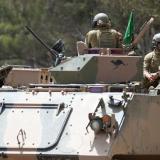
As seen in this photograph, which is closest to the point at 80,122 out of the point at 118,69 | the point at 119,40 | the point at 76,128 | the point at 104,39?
the point at 76,128

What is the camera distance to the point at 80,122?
12883mm

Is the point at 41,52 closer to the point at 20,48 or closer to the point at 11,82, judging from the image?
the point at 20,48

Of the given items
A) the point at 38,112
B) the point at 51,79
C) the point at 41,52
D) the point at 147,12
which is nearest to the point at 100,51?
the point at 51,79

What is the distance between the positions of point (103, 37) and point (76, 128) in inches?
128

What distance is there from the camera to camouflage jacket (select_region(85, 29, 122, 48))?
51.4ft

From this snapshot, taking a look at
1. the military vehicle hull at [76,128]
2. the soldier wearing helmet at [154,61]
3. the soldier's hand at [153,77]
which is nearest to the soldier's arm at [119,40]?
the soldier wearing helmet at [154,61]

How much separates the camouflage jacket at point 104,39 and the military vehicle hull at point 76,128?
236cm

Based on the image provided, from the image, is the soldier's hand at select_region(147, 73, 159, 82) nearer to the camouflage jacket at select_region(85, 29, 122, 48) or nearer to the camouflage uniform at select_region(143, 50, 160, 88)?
the camouflage uniform at select_region(143, 50, 160, 88)

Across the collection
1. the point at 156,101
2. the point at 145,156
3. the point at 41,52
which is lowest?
the point at 41,52

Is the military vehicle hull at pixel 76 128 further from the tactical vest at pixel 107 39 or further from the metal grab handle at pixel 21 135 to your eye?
the tactical vest at pixel 107 39

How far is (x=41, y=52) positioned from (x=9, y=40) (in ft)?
5.41

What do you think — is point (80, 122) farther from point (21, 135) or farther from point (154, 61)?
point (154, 61)

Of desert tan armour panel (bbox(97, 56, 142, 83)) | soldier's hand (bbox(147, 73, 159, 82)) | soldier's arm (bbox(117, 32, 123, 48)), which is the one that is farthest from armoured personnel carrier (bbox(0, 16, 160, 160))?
soldier's arm (bbox(117, 32, 123, 48))

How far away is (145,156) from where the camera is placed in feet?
42.8
